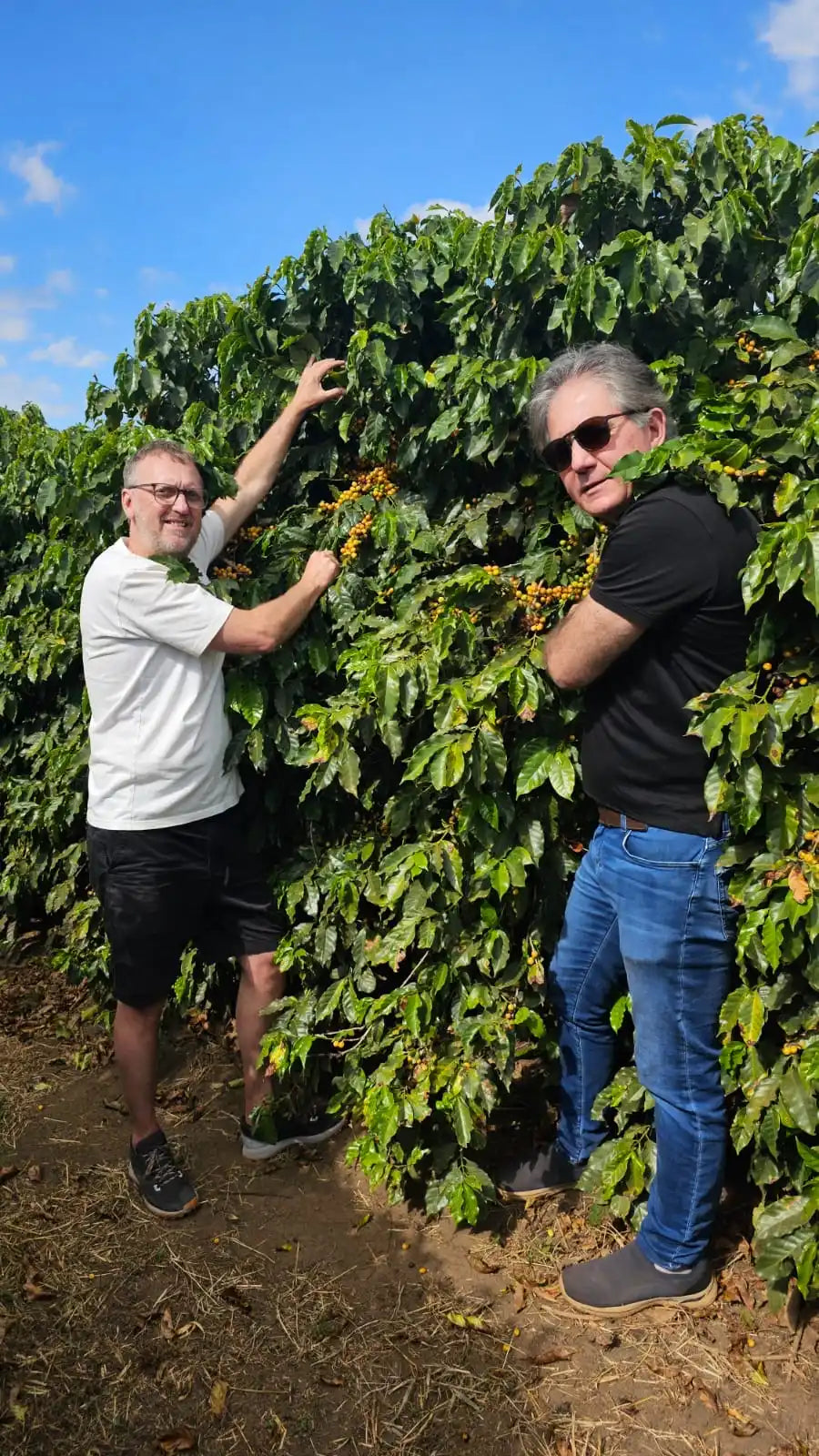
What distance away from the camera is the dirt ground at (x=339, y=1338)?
2.40 meters

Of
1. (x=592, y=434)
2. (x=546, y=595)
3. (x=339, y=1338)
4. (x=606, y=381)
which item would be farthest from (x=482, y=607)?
(x=339, y=1338)

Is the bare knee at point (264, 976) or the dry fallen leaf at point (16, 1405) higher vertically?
the bare knee at point (264, 976)

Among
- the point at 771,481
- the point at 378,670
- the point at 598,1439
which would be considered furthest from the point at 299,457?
the point at 598,1439

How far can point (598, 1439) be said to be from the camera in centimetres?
235

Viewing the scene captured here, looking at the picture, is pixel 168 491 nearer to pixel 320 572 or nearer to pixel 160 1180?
pixel 320 572

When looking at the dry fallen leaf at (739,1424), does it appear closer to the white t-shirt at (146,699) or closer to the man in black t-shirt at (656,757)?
the man in black t-shirt at (656,757)

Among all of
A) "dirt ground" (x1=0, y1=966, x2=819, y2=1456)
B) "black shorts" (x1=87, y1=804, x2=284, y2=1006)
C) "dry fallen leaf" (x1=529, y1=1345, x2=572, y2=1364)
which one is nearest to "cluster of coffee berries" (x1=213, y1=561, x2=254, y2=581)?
Result: "black shorts" (x1=87, y1=804, x2=284, y2=1006)

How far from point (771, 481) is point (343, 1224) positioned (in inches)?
101

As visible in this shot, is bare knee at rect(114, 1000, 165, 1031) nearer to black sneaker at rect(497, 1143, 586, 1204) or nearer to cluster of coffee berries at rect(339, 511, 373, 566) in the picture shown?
black sneaker at rect(497, 1143, 586, 1204)

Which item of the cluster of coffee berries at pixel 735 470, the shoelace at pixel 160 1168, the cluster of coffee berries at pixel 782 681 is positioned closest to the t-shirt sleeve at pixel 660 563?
the cluster of coffee berries at pixel 735 470

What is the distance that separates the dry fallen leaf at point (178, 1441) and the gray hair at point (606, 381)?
105 inches

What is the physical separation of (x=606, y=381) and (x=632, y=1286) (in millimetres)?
2403

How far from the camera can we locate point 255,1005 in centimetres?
340

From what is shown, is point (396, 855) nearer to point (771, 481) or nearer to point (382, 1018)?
point (382, 1018)
